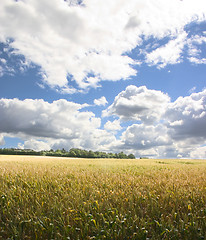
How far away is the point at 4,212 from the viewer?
4.88 m

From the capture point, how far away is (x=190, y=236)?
144 inches

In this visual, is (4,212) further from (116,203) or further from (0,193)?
(116,203)

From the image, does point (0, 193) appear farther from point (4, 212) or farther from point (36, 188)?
point (4, 212)

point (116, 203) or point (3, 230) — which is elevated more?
point (116, 203)

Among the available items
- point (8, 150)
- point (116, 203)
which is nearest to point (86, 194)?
point (116, 203)

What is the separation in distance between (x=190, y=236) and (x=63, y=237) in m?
2.59

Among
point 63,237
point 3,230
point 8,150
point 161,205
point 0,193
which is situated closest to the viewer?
point 63,237

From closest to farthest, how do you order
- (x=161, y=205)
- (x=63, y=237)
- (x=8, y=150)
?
(x=63, y=237) → (x=161, y=205) → (x=8, y=150)

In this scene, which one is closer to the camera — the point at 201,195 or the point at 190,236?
the point at 190,236

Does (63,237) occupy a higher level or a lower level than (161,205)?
lower

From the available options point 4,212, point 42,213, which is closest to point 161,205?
point 42,213

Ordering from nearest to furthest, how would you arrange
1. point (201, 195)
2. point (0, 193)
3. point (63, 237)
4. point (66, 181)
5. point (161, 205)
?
1. point (63, 237)
2. point (161, 205)
3. point (201, 195)
4. point (0, 193)
5. point (66, 181)

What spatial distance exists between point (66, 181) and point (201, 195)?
4.99 meters

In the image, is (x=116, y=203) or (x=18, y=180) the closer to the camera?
(x=116, y=203)
